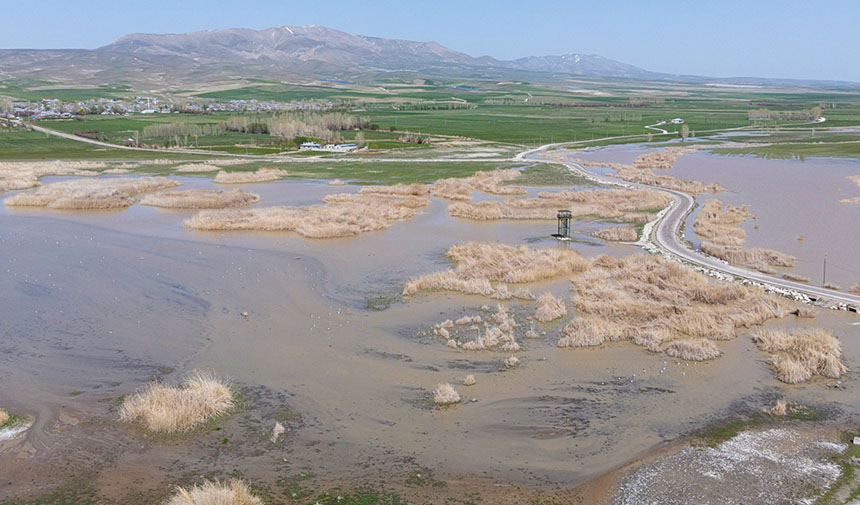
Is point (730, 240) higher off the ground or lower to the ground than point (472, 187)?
lower

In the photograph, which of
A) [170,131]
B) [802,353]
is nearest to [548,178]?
[802,353]

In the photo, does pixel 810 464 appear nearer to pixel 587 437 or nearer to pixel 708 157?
pixel 587 437

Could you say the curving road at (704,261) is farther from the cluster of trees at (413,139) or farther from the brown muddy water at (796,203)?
the cluster of trees at (413,139)

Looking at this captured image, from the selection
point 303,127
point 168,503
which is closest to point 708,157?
point 303,127

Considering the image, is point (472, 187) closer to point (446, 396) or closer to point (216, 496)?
point (446, 396)

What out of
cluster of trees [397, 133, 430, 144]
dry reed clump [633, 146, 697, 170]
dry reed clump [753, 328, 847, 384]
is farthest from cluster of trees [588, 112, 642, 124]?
dry reed clump [753, 328, 847, 384]

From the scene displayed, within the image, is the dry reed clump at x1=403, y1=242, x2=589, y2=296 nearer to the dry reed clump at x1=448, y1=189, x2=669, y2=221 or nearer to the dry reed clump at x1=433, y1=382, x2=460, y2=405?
the dry reed clump at x1=433, y1=382, x2=460, y2=405
